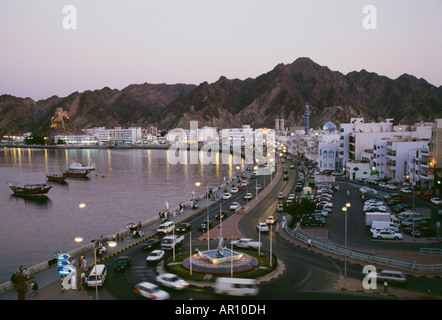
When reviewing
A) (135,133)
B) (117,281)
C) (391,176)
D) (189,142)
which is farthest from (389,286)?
(135,133)

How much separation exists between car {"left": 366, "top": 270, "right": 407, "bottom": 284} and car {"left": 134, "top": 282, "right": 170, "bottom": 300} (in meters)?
7.26

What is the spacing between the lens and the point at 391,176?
4206cm

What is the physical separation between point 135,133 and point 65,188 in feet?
450

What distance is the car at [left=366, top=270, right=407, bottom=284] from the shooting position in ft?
46.0

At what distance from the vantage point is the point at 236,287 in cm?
1352

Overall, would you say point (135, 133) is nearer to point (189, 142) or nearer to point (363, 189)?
point (189, 142)

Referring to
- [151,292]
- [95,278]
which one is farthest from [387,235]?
[95,278]

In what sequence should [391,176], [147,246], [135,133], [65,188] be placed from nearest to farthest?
[147,246]
[391,176]
[65,188]
[135,133]

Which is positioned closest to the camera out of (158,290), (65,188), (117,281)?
(158,290)

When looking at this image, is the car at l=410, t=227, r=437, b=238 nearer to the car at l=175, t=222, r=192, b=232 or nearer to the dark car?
the car at l=175, t=222, r=192, b=232

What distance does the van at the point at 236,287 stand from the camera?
13.4 meters

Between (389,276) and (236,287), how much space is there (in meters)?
5.41

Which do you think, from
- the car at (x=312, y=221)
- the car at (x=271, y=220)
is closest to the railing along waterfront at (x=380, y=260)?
the car at (x=312, y=221)
